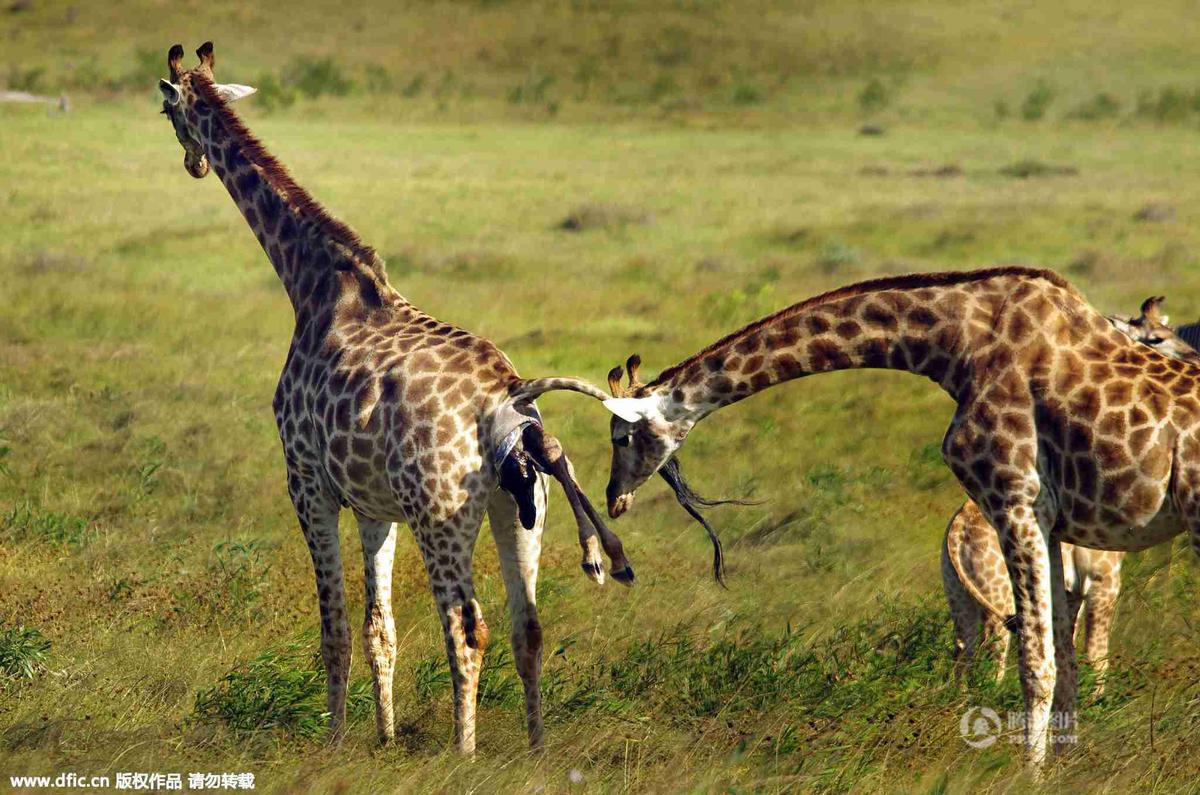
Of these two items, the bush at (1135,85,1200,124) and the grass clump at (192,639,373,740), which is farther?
the bush at (1135,85,1200,124)

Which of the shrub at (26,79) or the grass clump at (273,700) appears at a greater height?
the grass clump at (273,700)

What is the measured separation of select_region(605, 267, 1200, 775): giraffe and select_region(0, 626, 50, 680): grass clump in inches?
119

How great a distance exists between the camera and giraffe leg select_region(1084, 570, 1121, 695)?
24.5 feet

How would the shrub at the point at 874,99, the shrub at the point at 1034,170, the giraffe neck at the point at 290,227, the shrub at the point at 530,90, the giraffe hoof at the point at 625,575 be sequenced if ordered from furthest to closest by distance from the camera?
the shrub at the point at 530,90
the shrub at the point at 874,99
the shrub at the point at 1034,170
the giraffe neck at the point at 290,227
the giraffe hoof at the point at 625,575

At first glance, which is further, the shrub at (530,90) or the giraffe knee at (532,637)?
the shrub at (530,90)

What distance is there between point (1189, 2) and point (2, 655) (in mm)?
87151

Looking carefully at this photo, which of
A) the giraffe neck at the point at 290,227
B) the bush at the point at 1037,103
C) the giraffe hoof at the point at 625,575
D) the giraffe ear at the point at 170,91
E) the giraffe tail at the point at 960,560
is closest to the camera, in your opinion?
the giraffe hoof at the point at 625,575

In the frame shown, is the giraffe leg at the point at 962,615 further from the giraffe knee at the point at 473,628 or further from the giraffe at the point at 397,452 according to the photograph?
the giraffe knee at the point at 473,628

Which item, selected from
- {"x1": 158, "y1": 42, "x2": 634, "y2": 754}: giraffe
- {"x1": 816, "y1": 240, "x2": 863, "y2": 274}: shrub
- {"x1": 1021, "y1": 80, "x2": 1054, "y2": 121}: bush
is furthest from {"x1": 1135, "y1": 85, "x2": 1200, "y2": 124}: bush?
{"x1": 158, "y1": 42, "x2": 634, "y2": 754}: giraffe

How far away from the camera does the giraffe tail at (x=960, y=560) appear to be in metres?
7.30

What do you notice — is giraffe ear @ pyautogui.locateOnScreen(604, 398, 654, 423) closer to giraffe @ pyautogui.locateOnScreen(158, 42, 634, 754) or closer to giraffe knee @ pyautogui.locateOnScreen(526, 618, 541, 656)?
giraffe @ pyautogui.locateOnScreen(158, 42, 634, 754)

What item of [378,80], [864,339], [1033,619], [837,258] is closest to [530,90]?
[378,80]

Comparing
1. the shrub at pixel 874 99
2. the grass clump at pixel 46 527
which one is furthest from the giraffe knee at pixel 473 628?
the shrub at pixel 874 99

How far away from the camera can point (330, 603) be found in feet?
22.9
